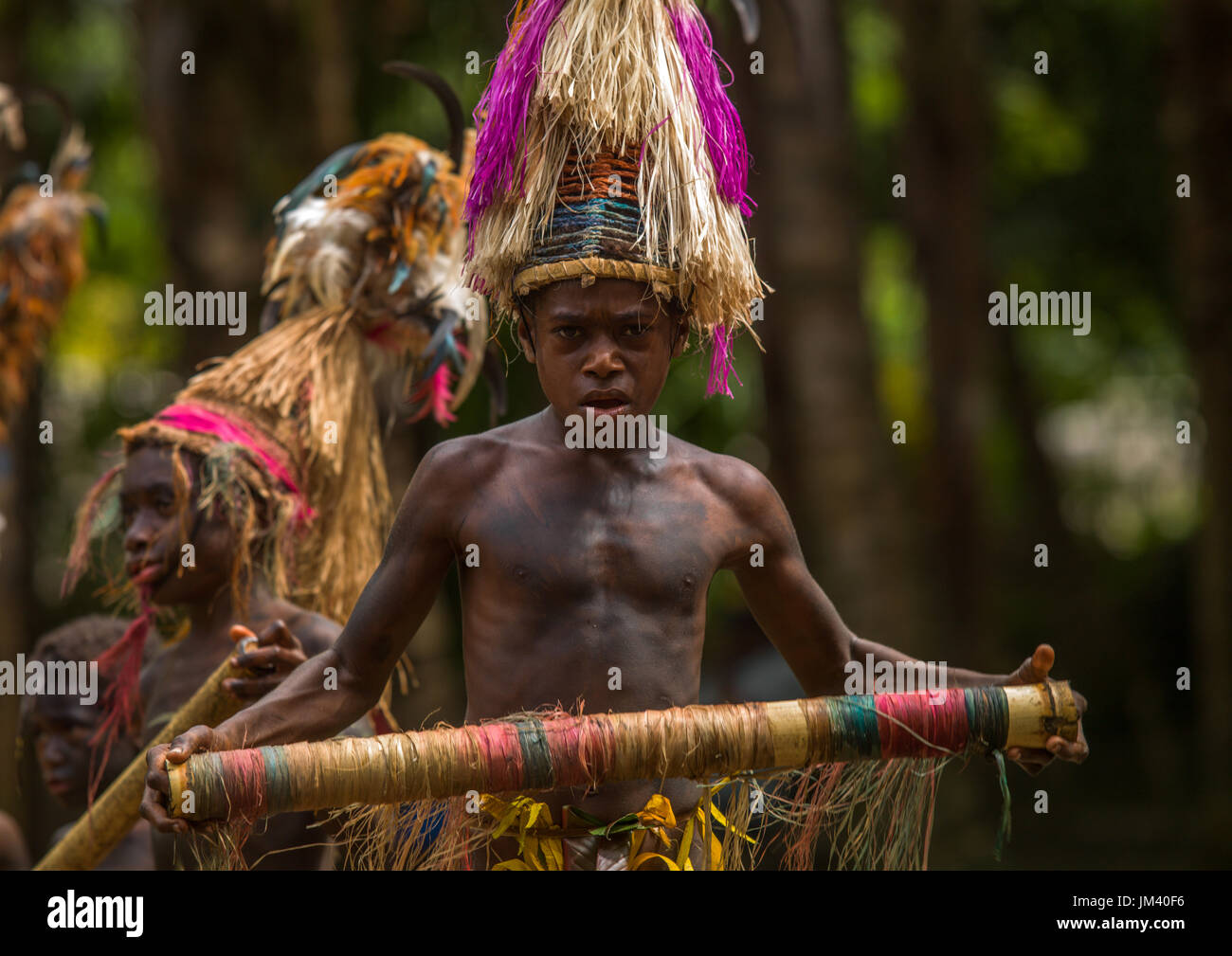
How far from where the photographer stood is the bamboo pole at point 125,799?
10.9 feet

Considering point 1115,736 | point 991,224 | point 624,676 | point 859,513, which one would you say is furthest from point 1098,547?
point 624,676

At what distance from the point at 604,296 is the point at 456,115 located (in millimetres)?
1716

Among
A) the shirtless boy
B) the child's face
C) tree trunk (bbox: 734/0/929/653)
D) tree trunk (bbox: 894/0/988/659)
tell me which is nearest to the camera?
the shirtless boy

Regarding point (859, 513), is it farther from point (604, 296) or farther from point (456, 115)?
point (604, 296)

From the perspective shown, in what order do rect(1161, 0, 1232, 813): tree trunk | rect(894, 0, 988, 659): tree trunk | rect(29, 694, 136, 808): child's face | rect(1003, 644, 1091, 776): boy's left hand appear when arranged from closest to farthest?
rect(1003, 644, 1091, 776): boy's left hand → rect(29, 694, 136, 808): child's face → rect(1161, 0, 1232, 813): tree trunk → rect(894, 0, 988, 659): tree trunk

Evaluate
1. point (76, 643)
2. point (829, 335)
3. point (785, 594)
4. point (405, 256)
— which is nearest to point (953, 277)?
point (829, 335)

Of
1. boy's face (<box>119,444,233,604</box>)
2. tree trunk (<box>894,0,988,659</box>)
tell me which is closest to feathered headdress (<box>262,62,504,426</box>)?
boy's face (<box>119,444,233,604</box>)

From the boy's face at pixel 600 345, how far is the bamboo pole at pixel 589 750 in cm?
63

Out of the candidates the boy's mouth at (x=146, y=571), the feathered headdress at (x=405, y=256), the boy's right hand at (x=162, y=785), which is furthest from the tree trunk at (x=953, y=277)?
the boy's right hand at (x=162, y=785)

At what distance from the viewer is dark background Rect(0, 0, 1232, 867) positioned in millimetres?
8086

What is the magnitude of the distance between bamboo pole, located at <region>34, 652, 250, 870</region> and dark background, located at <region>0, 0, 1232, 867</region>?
48.6 inches

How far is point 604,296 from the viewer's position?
2.79m
